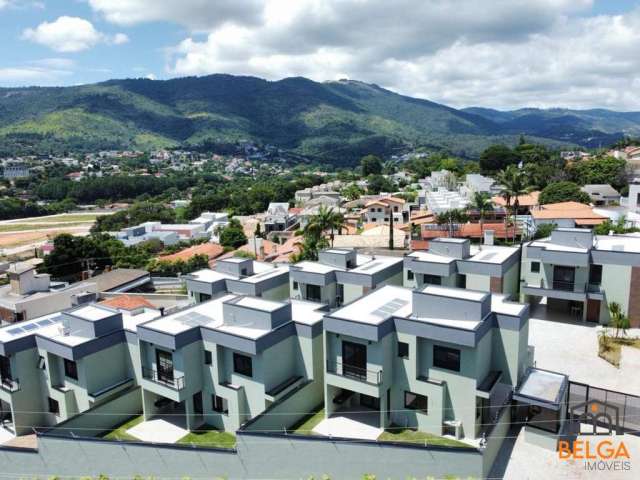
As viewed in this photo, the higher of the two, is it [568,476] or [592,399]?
[592,399]

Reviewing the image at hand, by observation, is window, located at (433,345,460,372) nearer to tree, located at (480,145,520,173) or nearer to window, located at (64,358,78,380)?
window, located at (64,358,78,380)

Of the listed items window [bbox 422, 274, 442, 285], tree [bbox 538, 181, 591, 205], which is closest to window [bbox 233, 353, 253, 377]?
window [bbox 422, 274, 442, 285]

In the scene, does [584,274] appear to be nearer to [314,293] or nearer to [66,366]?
[314,293]

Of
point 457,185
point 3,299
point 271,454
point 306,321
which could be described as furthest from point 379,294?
point 457,185

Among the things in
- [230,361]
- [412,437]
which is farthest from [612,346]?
[230,361]

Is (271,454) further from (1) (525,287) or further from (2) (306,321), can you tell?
(1) (525,287)

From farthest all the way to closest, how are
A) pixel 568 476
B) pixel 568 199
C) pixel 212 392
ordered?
pixel 568 199
pixel 212 392
pixel 568 476
